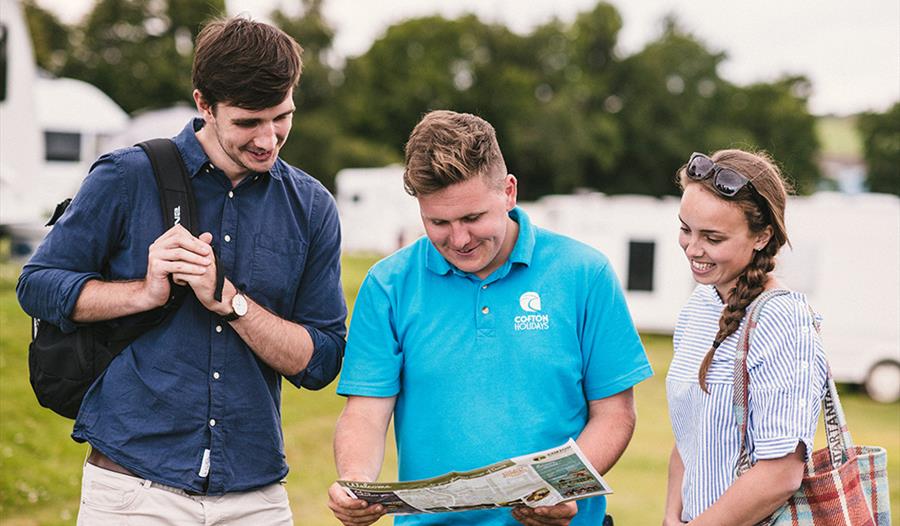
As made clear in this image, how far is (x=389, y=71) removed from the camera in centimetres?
5238

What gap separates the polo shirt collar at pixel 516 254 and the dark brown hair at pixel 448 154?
18 centimetres

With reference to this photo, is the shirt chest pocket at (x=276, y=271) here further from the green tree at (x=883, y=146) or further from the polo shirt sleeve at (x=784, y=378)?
the green tree at (x=883, y=146)

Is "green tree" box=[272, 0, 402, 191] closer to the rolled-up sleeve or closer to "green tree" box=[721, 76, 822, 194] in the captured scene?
"green tree" box=[721, 76, 822, 194]

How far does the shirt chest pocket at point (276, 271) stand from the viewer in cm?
279

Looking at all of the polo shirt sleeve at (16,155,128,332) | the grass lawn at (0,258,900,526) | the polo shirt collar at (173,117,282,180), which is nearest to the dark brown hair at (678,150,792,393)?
the polo shirt collar at (173,117,282,180)

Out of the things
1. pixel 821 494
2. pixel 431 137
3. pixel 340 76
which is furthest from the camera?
pixel 340 76

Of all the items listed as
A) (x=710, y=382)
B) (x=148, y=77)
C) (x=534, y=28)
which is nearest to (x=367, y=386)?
(x=710, y=382)

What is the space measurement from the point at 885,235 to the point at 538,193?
40342 mm

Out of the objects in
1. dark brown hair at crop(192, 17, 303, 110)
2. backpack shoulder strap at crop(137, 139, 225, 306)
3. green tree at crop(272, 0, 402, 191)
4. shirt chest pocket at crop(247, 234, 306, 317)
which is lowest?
shirt chest pocket at crop(247, 234, 306, 317)

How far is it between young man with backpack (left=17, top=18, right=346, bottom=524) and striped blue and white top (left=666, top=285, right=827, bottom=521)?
3.33 feet

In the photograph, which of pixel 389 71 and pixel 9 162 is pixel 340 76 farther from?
pixel 9 162

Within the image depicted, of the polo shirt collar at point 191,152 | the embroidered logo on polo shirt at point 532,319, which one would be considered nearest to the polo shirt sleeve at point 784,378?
the embroidered logo on polo shirt at point 532,319

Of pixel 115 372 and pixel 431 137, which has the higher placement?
pixel 431 137

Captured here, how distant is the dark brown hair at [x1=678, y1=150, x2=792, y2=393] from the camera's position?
252 cm
